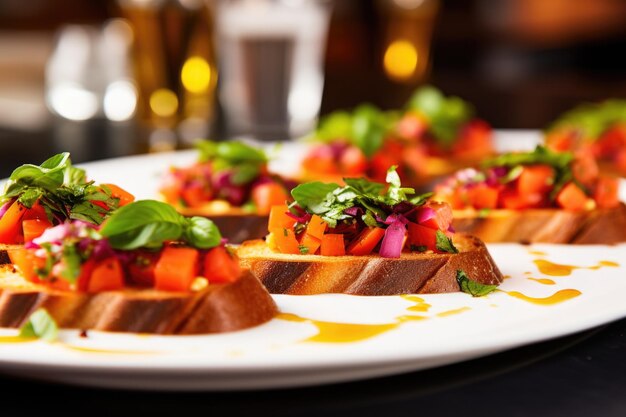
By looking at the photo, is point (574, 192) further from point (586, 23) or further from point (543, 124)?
point (586, 23)

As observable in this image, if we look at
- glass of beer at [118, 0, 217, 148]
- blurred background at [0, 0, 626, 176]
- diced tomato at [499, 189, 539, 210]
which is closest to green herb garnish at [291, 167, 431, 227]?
diced tomato at [499, 189, 539, 210]

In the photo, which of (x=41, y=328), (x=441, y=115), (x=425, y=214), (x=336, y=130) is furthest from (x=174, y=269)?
(x=441, y=115)

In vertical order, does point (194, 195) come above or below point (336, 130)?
Result: below

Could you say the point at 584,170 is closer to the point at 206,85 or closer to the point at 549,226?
the point at 549,226

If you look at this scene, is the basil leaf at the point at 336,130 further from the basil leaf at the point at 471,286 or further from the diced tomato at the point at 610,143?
the basil leaf at the point at 471,286

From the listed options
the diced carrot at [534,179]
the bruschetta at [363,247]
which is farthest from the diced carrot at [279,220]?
the diced carrot at [534,179]

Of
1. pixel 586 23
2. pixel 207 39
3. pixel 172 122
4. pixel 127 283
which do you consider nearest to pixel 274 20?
pixel 207 39

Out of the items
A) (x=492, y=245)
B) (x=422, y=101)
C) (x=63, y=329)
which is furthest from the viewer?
(x=422, y=101)

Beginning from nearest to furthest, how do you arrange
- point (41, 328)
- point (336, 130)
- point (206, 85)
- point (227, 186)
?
point (41, 328)
point (227, 186)
point (336, 130)
point (206, 85)
